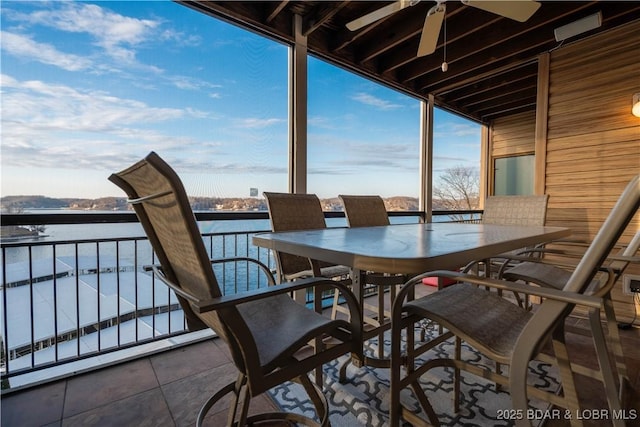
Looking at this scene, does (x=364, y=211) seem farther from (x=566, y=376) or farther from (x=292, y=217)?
(x=566, y=376)

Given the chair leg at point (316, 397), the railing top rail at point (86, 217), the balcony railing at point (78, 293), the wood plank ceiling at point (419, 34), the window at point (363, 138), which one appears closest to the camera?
the chair leg at point (316, 397)

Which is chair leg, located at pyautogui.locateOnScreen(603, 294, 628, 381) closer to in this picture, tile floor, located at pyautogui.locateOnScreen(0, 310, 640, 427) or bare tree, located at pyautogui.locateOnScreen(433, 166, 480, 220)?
tile floor, located at pyautogui.locateOnScreen(0, 310, 640, 427)

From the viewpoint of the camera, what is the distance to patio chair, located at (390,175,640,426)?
2.55ft

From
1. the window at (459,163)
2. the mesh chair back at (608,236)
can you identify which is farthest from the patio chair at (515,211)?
the window at (459,163)

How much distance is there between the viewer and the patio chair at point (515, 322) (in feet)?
2.55

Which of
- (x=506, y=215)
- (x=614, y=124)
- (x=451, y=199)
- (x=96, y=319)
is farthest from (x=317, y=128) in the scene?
(x=451, y=199)

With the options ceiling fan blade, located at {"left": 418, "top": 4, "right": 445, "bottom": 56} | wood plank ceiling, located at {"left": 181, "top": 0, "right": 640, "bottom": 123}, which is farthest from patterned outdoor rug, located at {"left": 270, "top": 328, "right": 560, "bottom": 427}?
wood plank ceiling, located at {"left": 181, "top": 0, "right": 640, "bottom": 123}

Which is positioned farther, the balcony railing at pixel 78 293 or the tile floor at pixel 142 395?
the balcony railing at pixel 78 293

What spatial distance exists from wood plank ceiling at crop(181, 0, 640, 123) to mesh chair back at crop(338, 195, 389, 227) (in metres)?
1.70

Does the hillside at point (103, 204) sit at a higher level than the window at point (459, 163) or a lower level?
lower

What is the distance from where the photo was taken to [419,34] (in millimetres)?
3188

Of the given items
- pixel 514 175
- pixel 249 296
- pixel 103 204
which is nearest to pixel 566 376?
pixel 249 296

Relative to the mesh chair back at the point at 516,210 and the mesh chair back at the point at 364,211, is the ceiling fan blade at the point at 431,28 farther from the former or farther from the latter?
the mesh chair back at the point at 516,210

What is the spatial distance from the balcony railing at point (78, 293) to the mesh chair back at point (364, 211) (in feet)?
3.01
